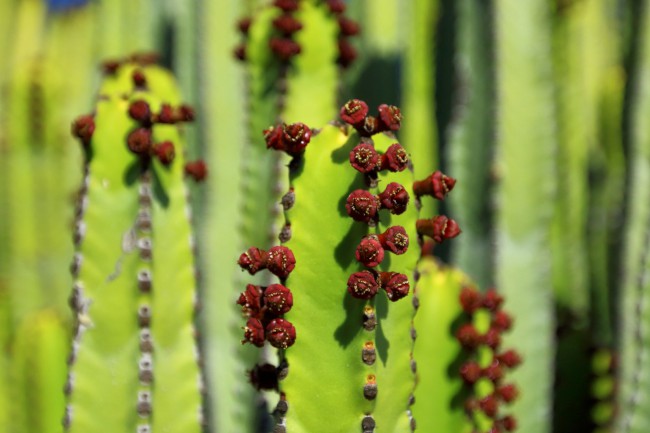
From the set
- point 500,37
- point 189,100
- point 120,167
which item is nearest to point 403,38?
point 500,37

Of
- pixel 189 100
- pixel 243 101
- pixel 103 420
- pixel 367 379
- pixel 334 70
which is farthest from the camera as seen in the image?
pixel 189 100

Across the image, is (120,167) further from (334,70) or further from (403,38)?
(403,38)

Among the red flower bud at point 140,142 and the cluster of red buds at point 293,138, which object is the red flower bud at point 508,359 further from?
the red flower bud at point 140,142

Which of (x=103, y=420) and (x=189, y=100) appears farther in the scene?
(x=189, y=100)

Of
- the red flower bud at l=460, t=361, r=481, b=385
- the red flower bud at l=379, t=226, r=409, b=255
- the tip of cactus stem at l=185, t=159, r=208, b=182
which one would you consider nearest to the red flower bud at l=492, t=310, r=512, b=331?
the red flower bud at l=460, t=361, r=481, b=385

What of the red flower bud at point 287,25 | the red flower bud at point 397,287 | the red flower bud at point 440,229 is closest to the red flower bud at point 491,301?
the red flower bud at point 440,229

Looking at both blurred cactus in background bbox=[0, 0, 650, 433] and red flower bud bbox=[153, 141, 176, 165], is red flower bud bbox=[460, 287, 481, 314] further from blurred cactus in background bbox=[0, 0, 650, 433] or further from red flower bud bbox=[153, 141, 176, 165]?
red flower bud bbox=[153, 141, 176, 165]

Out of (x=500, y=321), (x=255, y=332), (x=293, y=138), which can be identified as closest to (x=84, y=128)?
(x=293, y=138)

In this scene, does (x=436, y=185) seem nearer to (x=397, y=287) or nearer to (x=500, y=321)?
(x=397, y=287)
